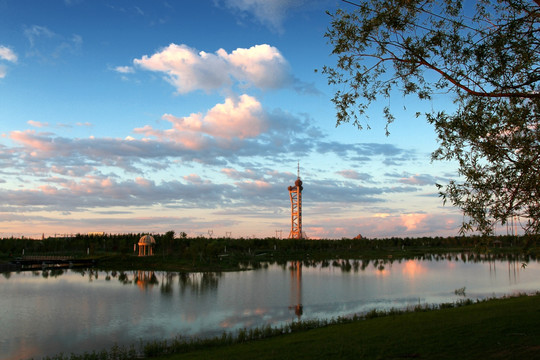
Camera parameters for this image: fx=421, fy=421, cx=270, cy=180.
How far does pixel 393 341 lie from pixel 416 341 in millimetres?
729

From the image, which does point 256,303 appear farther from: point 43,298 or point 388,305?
point 43,298

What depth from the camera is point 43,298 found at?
1268 inches

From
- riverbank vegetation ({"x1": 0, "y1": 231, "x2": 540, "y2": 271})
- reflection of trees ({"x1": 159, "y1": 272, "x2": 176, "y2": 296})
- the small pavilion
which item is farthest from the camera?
the small pavilion

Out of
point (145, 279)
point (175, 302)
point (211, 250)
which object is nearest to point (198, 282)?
point (145, 279)

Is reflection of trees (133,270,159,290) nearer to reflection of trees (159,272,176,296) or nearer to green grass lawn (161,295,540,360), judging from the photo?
reflection of trees (159,272,176,296)

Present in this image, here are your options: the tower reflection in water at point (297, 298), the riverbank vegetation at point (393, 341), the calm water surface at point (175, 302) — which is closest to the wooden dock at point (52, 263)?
the calm water surface at point (175, 302)

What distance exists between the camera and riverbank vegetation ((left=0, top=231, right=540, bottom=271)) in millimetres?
60469

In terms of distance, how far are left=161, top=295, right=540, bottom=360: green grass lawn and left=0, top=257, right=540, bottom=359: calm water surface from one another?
243 inches

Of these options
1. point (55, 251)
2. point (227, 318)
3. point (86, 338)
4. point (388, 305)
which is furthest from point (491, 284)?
point (55, 251)

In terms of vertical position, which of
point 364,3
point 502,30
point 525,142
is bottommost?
point 525,142

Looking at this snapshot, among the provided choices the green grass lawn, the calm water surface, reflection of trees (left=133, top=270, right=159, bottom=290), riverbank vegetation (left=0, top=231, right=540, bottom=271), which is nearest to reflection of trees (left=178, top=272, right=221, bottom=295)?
the calm water surface

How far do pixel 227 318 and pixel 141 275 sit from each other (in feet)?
99.0

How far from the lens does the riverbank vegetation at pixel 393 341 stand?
12.5 meters

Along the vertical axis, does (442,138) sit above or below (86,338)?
above
